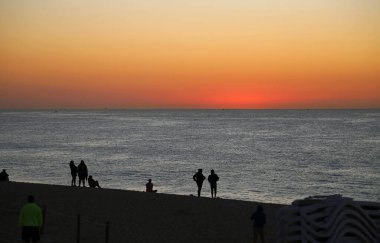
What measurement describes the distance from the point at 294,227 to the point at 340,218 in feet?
3.88

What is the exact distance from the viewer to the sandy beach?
663 inches

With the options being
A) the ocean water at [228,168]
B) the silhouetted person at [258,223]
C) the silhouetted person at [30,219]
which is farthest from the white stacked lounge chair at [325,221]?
the ocean water at [228,168]

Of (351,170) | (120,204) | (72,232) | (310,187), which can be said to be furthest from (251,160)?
(72,232)

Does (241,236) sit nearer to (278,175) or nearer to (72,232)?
(72,232)

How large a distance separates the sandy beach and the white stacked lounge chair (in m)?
3.30

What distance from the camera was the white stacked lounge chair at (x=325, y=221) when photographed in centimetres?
1356

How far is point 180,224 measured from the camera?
18.9 meters

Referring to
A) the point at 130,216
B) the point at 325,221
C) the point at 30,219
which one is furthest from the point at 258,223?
the point at 30,219

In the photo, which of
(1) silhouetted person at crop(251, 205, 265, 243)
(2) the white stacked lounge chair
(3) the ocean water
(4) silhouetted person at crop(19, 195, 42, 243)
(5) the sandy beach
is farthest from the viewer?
(3) the ocean water

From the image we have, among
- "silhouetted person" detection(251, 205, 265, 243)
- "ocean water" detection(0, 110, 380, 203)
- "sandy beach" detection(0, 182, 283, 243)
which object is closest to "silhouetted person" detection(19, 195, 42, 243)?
"sandy beach" detection(0, 182, 283, 243)

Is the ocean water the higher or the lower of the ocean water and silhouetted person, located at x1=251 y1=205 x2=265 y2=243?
the lower

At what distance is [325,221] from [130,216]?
8242 mm

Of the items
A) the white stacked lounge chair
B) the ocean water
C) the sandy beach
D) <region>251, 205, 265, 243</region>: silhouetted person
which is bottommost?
the ocean water

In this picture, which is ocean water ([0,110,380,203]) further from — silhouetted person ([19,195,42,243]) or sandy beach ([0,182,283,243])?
silhouetted person ([19,195,42,243])
